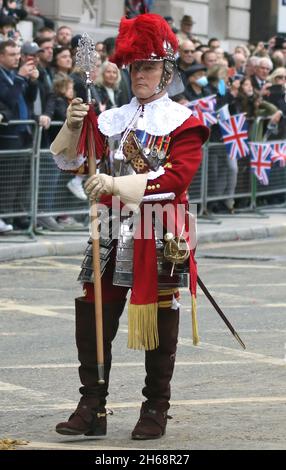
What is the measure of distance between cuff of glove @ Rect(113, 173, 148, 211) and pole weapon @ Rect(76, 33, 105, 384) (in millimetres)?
127

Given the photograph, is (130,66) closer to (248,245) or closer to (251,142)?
(248,245)

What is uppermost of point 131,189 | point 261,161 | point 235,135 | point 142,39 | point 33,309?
point 142,39

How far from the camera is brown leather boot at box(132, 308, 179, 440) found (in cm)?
679

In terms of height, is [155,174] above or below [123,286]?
above

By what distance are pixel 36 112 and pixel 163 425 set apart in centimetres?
870

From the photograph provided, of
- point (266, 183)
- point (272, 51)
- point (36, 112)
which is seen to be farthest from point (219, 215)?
point (272, 51)

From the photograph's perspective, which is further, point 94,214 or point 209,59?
point 209,59

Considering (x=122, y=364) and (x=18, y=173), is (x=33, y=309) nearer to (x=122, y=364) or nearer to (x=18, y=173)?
(x=122, y=364)

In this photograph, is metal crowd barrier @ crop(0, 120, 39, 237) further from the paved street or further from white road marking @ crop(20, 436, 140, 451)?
white road marking @ crop(20, 436, 140, 451)

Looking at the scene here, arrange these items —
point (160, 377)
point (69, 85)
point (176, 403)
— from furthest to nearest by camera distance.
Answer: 1. point (69, 85)
2. point (176, 403)
3. point (160, 377)

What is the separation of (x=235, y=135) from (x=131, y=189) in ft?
36.2

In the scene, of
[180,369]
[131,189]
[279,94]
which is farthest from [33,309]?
[279,94]

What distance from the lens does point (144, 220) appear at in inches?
263

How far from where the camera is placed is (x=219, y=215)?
18.1m
